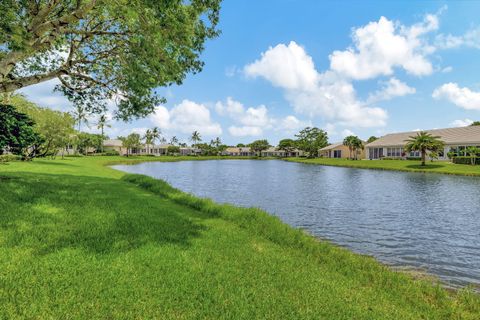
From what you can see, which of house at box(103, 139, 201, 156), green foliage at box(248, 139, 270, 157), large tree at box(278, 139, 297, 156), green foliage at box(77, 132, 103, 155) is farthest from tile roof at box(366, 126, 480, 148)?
green foliage at box(77, 132, 103, 155)

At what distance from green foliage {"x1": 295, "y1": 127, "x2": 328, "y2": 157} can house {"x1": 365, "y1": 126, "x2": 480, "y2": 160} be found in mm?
31072

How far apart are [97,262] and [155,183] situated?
15469 millimetres

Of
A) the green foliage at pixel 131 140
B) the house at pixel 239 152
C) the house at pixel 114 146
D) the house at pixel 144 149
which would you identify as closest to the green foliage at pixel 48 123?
the green foliage at pixel 131 140

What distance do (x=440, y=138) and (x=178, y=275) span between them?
76.0 meters

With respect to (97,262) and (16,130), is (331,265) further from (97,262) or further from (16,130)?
(16,130)

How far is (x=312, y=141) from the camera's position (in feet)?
407

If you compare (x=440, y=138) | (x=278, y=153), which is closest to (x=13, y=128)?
(x=440, y=138)

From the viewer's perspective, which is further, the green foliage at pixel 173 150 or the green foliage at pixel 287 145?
the green foliage at pixel 287 145

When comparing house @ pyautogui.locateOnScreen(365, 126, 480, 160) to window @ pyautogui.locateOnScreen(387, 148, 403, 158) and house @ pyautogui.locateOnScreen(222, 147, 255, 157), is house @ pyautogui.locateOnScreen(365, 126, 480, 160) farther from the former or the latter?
house @ pyautogui.locateOnScreen(222, 147, 255, 157)

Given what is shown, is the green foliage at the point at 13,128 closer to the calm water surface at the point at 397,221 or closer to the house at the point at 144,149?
the calm water surface at the point at 397,221

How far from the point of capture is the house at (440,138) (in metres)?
58.6

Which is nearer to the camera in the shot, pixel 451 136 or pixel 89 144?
pixel 451 136

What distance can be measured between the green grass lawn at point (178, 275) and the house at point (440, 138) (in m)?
60.3

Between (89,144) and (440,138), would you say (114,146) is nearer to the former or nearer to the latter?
(89,144)
